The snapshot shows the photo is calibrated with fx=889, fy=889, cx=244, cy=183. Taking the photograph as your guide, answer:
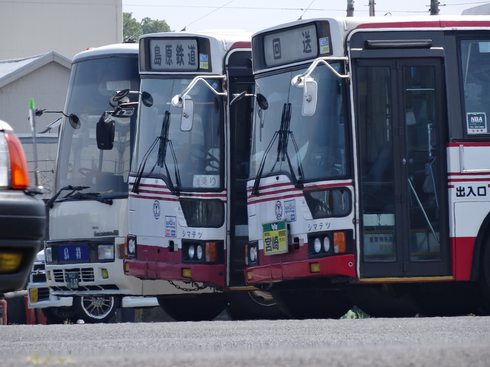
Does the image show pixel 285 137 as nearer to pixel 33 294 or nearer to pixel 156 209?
pixel 156 209

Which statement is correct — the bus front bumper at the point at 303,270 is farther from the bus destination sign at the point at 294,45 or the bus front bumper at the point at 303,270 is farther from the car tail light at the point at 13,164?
the car tail light at the point at 13,164

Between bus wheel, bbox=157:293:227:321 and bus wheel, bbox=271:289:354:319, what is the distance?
2375 millimetres

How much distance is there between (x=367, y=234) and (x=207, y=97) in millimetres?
2929

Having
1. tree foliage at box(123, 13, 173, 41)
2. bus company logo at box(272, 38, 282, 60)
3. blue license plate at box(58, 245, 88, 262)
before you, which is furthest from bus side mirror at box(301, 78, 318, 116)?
tree foliage at box(123, 13, 173, 41)

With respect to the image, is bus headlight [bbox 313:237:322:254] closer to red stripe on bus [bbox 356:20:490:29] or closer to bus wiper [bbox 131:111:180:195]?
red stripe on bus [bbox 356:20:490:29]

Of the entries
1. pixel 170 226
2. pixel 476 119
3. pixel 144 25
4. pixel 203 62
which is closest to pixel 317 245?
pixel 476 119

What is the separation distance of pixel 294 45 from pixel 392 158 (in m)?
1.62

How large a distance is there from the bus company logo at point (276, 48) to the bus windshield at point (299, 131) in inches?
8.2

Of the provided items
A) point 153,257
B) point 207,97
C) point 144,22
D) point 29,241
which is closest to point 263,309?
point 153,257

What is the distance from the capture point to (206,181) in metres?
10.5

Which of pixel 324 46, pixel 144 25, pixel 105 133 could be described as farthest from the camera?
pixel 144 25

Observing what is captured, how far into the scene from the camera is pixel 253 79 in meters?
10.6

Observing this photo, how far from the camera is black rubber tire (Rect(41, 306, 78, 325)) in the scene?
15391 mm

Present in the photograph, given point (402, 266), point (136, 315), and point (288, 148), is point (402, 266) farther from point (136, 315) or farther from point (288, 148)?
point (136, 315)
